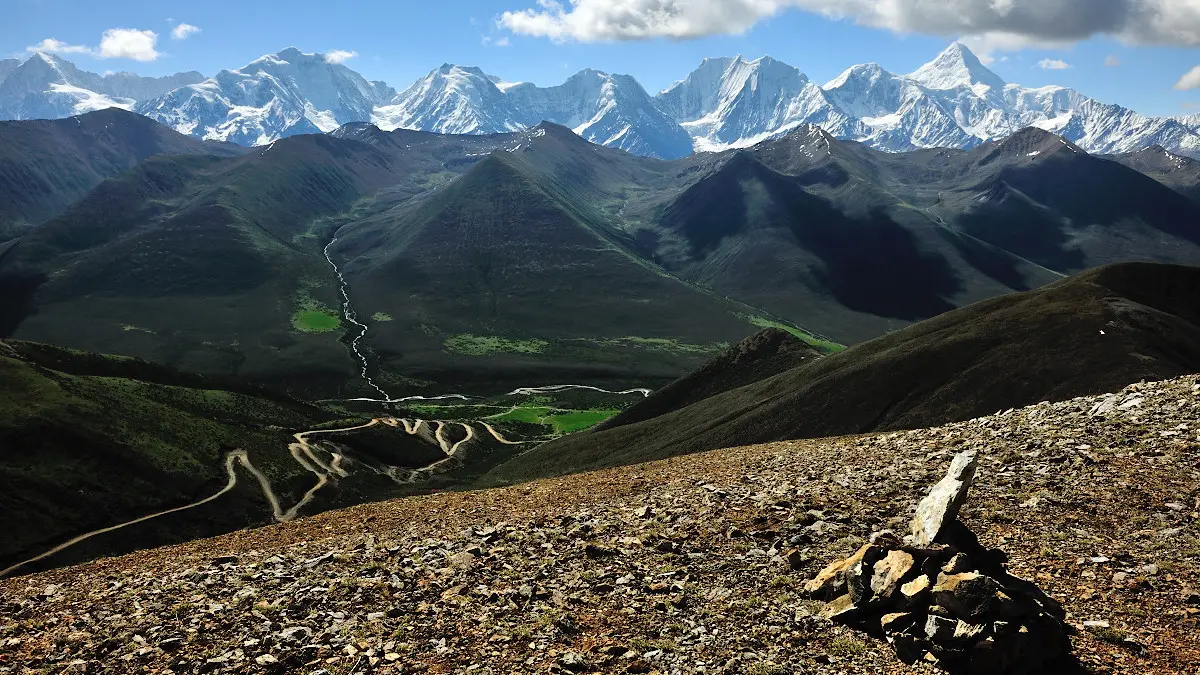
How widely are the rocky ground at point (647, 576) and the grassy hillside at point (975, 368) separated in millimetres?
39105

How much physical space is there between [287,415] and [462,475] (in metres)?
44.6

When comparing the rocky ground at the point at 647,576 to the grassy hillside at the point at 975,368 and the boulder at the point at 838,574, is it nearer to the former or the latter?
the boulder at the point at 838,574

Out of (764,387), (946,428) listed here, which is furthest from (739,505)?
(764,387)

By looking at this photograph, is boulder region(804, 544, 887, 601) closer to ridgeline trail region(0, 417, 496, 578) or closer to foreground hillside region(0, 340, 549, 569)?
foreground hillside region(0, 340, 549, 569)

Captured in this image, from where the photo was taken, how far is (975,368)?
241ft

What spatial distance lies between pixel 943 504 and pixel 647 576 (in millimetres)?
8552

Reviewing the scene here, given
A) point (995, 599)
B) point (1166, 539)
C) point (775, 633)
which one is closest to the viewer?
point (995, 599)

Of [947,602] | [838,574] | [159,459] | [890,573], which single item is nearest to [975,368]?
[838,574]

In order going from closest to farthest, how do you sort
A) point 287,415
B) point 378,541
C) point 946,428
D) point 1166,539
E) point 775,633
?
point 775,633, point 1166,539, point 378,541, point 946,428, point 287,415

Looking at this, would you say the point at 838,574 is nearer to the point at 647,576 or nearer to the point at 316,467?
the point at 647,576

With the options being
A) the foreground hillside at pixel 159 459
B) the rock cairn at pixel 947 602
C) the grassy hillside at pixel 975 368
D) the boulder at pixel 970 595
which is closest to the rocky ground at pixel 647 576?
the rock cairn at pixel 947 602

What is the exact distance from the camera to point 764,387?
97062mm

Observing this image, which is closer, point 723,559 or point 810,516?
point 723,559

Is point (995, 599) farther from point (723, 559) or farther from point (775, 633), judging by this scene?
point (723, 559)
